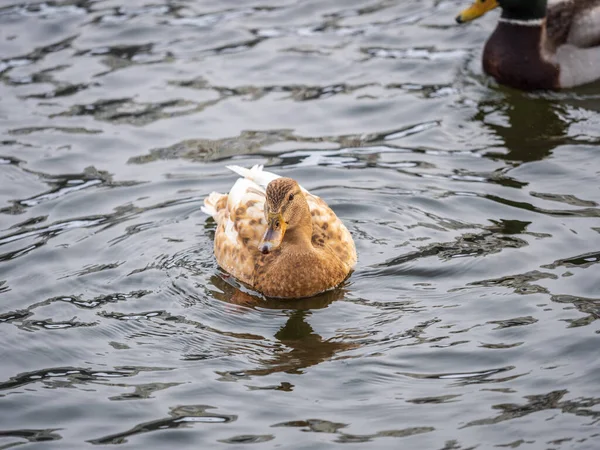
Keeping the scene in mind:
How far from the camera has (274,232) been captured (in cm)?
776

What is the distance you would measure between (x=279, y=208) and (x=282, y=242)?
0.53 m

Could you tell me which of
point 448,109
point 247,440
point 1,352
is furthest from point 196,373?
point 448,109

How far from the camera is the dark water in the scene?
6359 mm

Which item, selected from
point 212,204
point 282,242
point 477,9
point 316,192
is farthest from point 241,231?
point 477,9

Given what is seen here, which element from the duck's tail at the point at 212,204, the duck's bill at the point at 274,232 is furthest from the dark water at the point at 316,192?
the duck's bill at the point at 274,232

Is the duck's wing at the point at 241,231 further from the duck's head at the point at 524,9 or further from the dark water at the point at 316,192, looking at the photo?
the duck's head at the point at 524,9

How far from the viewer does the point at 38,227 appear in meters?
9.20

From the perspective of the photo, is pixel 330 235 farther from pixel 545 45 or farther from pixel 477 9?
pixel 477 9

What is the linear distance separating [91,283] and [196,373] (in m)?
1.75

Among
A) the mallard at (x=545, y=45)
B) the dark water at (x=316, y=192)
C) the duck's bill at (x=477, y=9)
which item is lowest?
the dark water at (x=316, y=192)

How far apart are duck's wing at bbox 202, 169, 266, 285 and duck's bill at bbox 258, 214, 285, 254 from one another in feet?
1.54

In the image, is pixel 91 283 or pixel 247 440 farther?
pixel 91 283

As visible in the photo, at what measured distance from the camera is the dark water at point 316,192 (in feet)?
20.9

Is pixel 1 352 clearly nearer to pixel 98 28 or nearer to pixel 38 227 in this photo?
pixel 38 227
